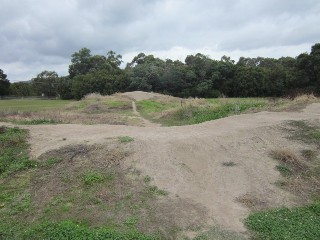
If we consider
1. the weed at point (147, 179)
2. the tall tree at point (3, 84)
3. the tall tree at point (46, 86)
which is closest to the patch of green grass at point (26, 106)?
the weed at point (147, 179)

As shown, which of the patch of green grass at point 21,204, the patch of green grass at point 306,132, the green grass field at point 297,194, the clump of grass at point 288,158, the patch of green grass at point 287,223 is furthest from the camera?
the patch of green grass at point 306,132

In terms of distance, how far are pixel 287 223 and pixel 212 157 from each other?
3.19 metres

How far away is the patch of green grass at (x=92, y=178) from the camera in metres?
9.13

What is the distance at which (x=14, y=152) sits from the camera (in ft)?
38.2

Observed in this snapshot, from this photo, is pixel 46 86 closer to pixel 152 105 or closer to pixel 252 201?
pixel 152 105

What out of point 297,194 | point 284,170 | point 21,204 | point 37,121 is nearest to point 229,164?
point 284,170

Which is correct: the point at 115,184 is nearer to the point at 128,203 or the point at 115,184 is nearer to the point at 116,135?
the point at 128,203

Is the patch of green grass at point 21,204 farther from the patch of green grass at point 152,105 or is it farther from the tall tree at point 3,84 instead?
the tall tree at point 3,84

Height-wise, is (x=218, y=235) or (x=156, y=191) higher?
(x=156, y=191)

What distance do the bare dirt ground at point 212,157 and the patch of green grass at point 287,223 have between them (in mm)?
297

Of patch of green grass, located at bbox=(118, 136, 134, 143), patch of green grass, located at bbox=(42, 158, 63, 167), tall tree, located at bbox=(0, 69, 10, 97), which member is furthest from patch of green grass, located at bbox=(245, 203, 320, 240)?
tall tree, located at bbox=(0, 69, 10, 97)

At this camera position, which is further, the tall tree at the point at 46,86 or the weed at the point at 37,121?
the tall tree at the point at 46,86

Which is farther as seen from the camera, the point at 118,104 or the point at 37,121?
the point at 118,104

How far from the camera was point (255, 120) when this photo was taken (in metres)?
13.9
